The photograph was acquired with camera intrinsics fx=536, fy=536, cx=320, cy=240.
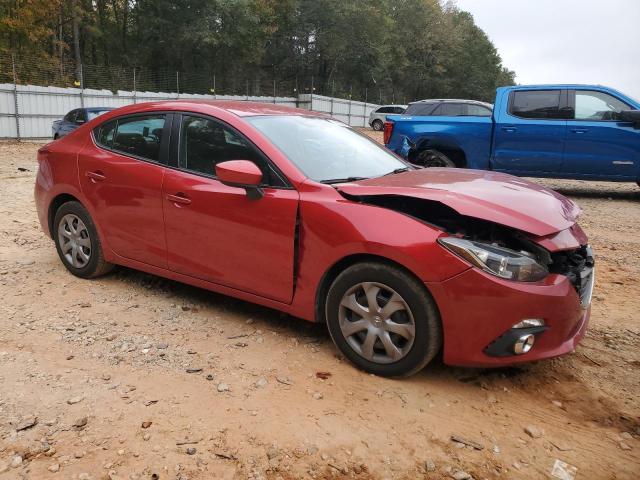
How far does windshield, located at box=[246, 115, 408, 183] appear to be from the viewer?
11.7ft

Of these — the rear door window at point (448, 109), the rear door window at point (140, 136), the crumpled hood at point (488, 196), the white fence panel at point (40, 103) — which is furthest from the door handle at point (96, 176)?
the white fence panel at point (40, 103)

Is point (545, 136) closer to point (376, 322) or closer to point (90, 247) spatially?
point (376, 322)

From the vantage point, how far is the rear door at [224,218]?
3379 millimetres

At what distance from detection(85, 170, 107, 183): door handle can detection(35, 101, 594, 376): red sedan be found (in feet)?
0.05

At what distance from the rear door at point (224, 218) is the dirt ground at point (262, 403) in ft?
1.44

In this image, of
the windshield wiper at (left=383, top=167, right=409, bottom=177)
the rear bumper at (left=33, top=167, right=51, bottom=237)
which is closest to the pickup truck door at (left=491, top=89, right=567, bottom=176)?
the windshield wiper at (left=383, top=167, right=409, bottom=177)

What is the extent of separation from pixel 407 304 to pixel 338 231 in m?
0.58

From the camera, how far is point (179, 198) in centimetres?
380

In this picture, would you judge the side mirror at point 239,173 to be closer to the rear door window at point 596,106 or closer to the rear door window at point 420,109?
the rear door window at point 596,106

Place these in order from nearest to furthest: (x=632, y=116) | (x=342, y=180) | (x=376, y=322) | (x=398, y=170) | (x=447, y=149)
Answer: (x=376, y=322) < (x=342, y=180) < (x=398, y=170) < (x=632, y=116) < (x=447, y=149)

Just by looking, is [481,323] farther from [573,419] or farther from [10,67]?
[10,67]

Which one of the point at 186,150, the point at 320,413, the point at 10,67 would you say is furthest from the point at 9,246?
the point at 10,67

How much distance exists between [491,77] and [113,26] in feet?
167

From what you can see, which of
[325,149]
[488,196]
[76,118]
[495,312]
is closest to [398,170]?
[325,149]
